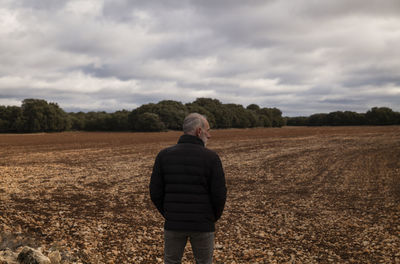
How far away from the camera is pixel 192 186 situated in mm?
3332

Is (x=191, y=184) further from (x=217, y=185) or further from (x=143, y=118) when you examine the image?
(x=143, y=118)

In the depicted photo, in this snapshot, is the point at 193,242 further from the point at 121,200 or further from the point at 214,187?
the point at 121,200

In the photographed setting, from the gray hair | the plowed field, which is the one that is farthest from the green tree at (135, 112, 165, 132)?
the gray hair

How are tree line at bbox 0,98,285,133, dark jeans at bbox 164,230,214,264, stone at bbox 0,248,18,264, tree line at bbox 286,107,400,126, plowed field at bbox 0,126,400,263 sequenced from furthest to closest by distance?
tree line at bbox 286,107,400,126 < tree line at bbox 0,98,285,133 < plowed field at bbox 0,126,400,263 < stone at bbox 0,248,18,264 < dark jeans at bbox 164,230,214,264

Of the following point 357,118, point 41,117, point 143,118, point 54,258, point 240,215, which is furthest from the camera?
point 357,118

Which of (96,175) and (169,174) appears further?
(96,175)

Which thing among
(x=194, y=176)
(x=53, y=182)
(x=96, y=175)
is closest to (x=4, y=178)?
(x=53, y=182)

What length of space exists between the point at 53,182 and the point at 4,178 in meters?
2.61

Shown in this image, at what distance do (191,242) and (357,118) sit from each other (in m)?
132

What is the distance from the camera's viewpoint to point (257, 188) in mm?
12859

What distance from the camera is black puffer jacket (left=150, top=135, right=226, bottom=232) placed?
3.30 meters

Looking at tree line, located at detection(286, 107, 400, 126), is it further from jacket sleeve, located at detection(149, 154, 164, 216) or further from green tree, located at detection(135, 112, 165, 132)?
jacket sleeve, located at detection(149, 154, 164, 216)

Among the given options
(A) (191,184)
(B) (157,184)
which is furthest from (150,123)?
(A) (191,184)

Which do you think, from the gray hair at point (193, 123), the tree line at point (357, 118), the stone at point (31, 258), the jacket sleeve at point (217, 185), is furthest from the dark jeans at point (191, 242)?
the tree line at point (357, 118)
